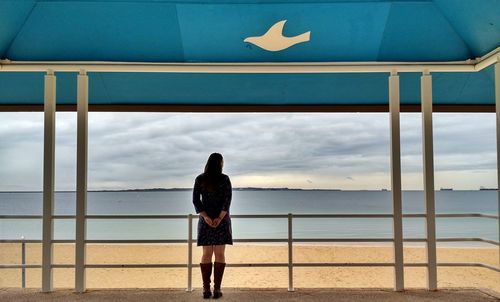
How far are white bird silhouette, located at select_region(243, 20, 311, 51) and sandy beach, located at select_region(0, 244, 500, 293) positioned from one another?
6787 millimetres

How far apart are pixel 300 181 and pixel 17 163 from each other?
17.2 meters

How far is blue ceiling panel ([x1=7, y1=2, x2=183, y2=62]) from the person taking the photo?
12.5ft

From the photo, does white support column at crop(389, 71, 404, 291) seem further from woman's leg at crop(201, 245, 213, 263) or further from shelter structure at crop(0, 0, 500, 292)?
woman's leg at crop(201, 245, 213, 263)

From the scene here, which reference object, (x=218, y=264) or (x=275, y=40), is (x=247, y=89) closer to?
(x=275, y=40)

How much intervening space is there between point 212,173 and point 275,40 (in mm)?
1256

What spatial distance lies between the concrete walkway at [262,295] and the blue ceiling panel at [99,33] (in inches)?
84.2

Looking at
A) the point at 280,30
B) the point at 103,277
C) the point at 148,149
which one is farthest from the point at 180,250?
the point at 280,30

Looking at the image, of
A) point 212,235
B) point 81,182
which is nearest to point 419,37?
point 212,235

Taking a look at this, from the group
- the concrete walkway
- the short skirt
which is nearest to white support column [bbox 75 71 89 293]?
the concrete walkway

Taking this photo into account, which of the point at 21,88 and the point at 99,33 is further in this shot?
the point at 21,88

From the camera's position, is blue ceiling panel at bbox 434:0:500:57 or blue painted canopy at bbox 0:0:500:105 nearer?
blue ceiling panel at bbox 434:0:500:57

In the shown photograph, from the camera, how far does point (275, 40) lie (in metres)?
4.12

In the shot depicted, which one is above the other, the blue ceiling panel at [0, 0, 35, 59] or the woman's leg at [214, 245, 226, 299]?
the blue ceiling panel at [0, 0, 35, 59]

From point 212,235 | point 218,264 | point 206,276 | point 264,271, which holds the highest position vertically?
point 212,235
